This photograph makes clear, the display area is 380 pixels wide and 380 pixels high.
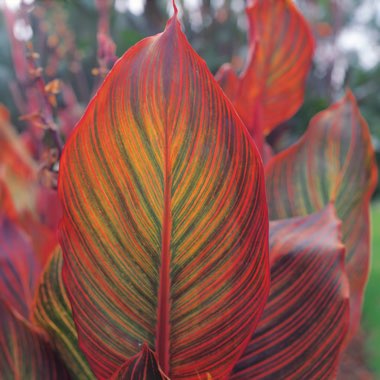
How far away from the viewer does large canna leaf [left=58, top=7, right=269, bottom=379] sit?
26 cm

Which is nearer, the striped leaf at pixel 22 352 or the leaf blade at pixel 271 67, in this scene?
the striped leaf at pixel 22 352

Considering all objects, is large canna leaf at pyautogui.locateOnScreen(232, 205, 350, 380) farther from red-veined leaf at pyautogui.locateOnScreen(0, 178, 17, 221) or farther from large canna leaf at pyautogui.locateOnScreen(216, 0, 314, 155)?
red-veined leaf at pyautogui.locateOnScreen(0, 178, 17, 221)

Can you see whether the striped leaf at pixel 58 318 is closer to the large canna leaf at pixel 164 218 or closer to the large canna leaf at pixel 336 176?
the large canna leaf at pixel 164 218

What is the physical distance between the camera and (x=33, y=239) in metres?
0.60

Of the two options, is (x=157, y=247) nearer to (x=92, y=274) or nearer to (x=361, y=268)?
(x=92, y=274)

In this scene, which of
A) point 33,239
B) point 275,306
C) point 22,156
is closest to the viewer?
point 275,306

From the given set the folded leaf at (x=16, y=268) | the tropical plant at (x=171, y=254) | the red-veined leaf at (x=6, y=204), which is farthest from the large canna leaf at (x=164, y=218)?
the red-veined leaf at (x=6, y=204)

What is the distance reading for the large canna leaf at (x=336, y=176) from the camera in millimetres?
449

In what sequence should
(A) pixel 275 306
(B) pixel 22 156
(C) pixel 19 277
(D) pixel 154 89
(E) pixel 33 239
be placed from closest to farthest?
(D) pixel 154 89 < (A) pixel 275 306 < (C) pixel 19 277 < (E) pixel 33 239 < (B) pixel 22 156

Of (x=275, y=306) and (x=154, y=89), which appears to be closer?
(x=154, y=89)

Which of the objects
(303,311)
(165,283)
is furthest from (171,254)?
(303,311)

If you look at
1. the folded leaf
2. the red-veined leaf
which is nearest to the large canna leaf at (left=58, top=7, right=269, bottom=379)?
the folded leaf

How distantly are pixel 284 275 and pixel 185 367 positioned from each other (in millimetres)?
103

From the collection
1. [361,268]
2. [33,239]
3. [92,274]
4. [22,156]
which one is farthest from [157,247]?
[22,156]
